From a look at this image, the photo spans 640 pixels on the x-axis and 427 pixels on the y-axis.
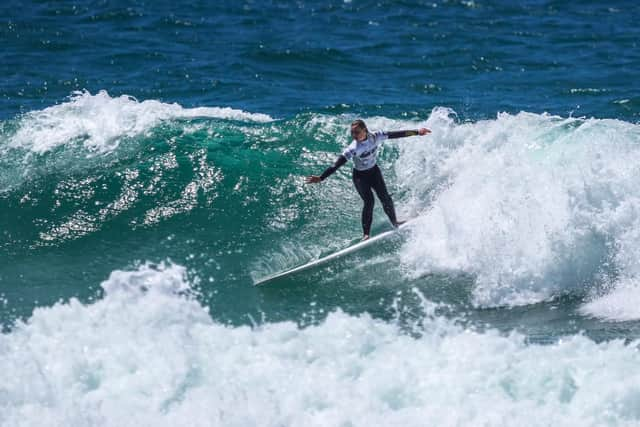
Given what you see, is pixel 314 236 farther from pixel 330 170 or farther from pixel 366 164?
pixel 330 170

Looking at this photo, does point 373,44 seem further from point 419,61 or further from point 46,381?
point 46,381

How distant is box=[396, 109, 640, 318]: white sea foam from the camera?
9.48 meters

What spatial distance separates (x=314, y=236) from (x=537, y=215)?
2.93 m

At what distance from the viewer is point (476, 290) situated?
9.43 m

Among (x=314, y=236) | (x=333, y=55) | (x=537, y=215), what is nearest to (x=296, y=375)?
(x=314, y=236)

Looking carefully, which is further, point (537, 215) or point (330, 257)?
point (330, 257)

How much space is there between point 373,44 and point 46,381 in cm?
1449

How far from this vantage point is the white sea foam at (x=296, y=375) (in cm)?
660

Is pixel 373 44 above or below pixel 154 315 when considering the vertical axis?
above

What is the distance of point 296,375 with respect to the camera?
23.4 ft

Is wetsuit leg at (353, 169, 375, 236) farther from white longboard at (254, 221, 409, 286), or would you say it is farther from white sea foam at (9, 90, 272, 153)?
white sea foam at (9, 90, 272, 153)

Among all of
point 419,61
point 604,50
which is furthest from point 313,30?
point 604,50

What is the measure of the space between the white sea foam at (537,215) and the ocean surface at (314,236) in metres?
0.03

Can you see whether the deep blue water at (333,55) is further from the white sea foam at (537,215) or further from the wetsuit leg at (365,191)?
the wetsuit leg at (365,191)
